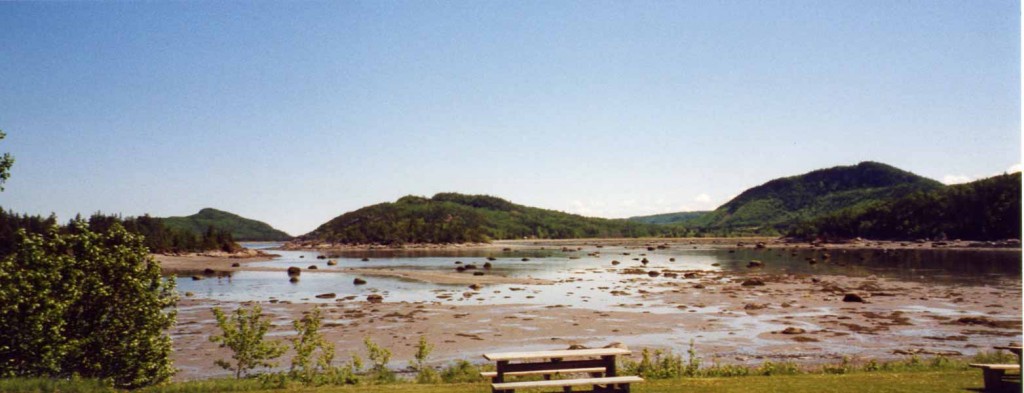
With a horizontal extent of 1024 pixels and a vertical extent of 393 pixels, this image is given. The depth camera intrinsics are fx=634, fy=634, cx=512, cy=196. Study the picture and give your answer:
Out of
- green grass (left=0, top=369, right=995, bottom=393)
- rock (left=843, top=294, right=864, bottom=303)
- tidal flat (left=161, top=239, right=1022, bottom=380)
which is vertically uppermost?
green grass (left=0, top=369, right=995, bottom=393)

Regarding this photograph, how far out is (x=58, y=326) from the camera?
1442 cm

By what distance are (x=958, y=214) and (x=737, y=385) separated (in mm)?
194697

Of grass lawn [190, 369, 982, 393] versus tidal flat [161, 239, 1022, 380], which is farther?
tidal flat [161, 239, 1022, 380]

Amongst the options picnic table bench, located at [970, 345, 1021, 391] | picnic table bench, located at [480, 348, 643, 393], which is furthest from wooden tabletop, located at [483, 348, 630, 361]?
picnic table bench, located at [970, 345, 1021, 391]

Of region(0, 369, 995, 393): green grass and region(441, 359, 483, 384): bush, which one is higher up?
region(0, 369, 995, 393): green grass

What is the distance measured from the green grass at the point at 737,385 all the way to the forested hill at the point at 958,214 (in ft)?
552

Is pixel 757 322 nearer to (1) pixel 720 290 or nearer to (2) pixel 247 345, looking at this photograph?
(1) pixel 720 290

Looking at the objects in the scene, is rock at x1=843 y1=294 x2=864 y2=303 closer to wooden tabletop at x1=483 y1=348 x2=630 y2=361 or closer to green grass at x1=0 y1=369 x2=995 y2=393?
green grass at x1=0 y1=369 x2=995 y2=393

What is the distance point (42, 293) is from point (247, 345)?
5.69 meters

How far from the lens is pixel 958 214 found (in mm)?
171750

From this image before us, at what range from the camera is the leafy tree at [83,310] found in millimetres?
14266

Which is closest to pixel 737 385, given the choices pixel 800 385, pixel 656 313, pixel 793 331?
pixel 800 385

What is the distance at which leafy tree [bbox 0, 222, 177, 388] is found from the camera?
1427 cm

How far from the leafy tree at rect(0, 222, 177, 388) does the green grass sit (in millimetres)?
1002
